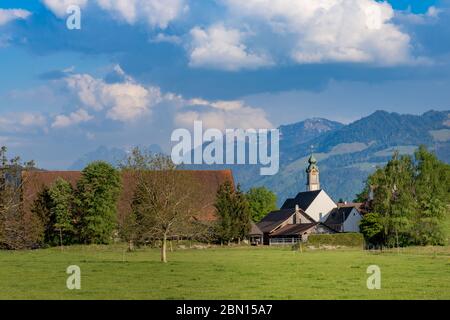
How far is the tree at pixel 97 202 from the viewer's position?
3617 inches

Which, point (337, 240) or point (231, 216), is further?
point (231, 216)

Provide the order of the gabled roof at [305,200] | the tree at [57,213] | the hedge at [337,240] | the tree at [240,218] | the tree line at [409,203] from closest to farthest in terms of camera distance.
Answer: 1. the tree line at [409,203]
2. the tree at [57,213]
3. the hedge at [337,240]
4. the tree at [240,218]
5. the gabled roof at [305,200]

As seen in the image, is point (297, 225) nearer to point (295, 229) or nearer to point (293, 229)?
point (293, 229)

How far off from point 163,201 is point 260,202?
10987 centimetres

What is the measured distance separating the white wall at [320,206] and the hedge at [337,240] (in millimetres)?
70255

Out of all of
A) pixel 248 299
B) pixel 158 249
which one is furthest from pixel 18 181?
pixel 158 249

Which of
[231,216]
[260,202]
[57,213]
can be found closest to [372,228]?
[231,216]

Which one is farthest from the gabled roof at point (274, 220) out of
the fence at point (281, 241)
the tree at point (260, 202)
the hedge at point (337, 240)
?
the hedge at point (337, 240)

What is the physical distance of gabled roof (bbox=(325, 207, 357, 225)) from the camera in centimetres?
14275

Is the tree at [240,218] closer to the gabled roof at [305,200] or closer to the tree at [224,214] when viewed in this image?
the tree at [224,214]

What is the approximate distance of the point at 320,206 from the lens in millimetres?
168750

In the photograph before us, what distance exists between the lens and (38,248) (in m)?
92.9
